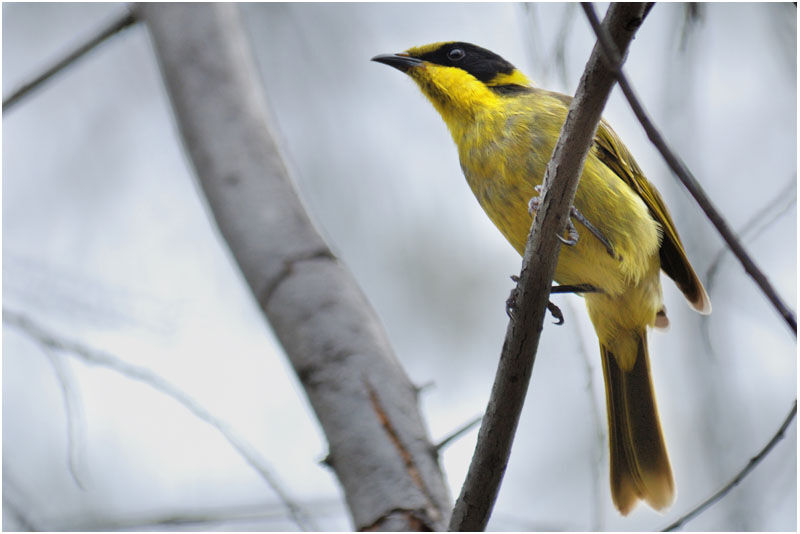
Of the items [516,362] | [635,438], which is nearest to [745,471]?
Answer: [516,362]

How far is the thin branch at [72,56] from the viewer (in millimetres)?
2993

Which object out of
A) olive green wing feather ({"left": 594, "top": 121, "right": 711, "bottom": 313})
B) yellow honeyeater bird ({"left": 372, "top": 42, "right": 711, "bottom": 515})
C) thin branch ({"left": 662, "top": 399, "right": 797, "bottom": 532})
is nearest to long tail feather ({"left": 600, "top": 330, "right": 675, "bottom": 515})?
yellow honeyeater bird ({"left": 372, "top": 42, "right": 711, "bottom": 515})

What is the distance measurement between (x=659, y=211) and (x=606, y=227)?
0.40m

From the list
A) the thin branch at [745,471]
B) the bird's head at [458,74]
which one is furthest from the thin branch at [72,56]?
the thin branch at [745,471]

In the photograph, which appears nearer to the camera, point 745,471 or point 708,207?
point 708,207

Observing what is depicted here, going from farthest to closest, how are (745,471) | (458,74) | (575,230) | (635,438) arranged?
(458,74)
(635,438)
(575,230)
(745,471)

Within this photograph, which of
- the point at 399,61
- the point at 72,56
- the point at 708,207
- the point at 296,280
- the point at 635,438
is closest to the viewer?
the point at 708,207

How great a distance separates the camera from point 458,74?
3588 mm

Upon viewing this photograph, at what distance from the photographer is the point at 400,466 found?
2473 mm

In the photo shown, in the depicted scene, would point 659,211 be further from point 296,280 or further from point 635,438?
point 296,280

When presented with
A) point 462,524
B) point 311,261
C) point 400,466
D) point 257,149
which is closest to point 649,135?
point 462,524

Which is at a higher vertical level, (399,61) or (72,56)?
(72,56)

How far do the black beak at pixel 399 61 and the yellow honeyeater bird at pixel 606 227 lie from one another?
71mm

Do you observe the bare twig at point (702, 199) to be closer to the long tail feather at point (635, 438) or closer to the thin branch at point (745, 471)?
the thin branch at point (745, 471)
